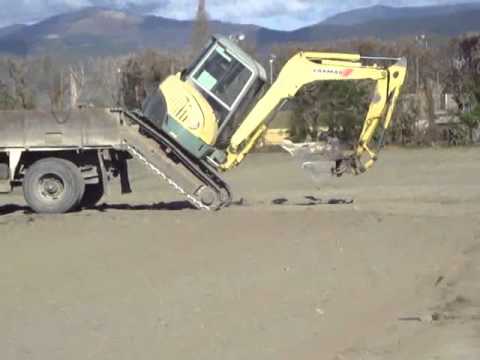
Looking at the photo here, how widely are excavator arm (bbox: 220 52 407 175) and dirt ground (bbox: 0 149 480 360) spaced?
107 cm

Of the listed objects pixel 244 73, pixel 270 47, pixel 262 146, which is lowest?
pixel 262 146

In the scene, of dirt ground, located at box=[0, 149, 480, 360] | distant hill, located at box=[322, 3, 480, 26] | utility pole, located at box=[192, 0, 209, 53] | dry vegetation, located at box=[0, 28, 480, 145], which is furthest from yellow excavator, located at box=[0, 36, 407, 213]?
distant hill, located at box=[322, 3, 480, 26]

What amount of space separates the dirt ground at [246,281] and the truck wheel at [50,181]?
586 mm

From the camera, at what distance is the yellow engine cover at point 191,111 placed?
2206 cm

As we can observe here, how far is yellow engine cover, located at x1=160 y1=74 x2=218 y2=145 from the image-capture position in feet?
72.4

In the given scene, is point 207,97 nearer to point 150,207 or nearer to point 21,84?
point 150,207

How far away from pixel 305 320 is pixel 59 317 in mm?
2530

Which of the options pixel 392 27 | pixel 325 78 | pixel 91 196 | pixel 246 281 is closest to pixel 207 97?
pixel 325 78

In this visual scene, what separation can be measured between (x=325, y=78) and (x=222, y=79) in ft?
7.13

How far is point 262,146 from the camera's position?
4456 cm

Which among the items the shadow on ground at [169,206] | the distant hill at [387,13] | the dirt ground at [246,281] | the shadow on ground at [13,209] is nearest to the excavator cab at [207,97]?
the dirt ground at [246,281]

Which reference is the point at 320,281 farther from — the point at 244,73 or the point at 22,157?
the point at 22,157

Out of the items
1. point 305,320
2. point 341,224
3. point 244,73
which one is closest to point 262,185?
point 244,73

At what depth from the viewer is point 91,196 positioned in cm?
2417
